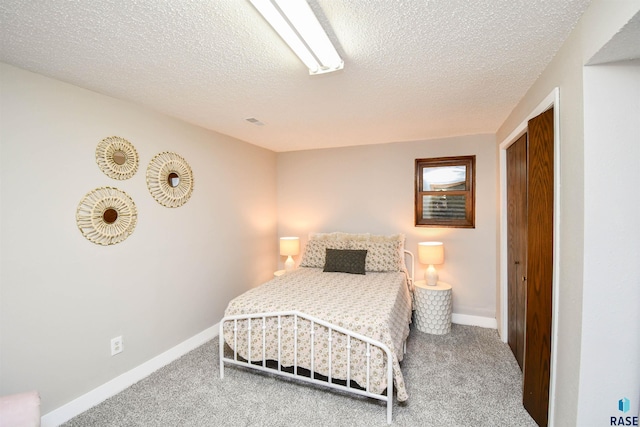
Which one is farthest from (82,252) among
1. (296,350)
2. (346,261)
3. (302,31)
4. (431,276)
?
(431,276)

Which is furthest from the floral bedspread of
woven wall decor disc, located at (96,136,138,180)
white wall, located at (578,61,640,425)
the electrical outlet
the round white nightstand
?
woven wall decor disc, located at (96,136,138,180)

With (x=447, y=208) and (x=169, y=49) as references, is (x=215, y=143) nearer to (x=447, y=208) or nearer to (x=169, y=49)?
(x=169, y=49)

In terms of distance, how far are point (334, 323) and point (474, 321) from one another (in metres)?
2.30

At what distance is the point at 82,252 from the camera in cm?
204

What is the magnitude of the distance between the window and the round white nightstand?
0.87 m

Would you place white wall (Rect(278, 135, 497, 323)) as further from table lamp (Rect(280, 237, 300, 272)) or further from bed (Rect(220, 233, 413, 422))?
bed (Rect(220, 233, 413, 422))

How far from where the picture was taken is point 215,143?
321 cm

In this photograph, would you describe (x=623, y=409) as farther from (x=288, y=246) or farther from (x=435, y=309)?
(x=288, y=246)

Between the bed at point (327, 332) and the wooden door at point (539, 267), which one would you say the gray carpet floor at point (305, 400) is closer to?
the bed at point (327, 332)

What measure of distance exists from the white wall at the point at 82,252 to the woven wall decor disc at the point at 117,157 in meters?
0.05

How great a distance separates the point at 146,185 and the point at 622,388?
10.7ft

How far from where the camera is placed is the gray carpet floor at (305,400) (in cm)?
189

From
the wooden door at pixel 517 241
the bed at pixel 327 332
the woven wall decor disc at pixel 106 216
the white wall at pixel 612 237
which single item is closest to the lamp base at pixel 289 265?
the bed at pixel 327 332

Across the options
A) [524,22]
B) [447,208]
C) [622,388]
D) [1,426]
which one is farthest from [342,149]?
[1,426]
